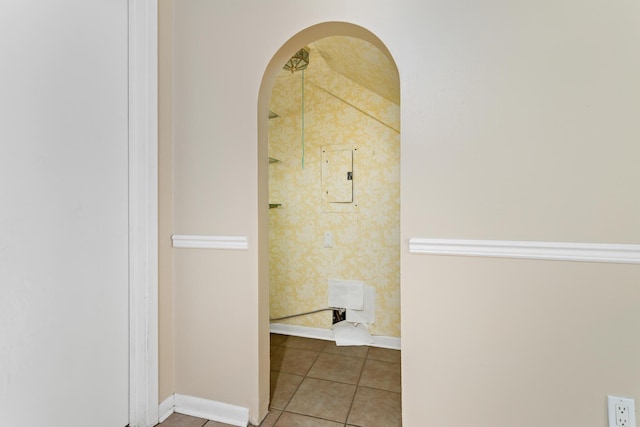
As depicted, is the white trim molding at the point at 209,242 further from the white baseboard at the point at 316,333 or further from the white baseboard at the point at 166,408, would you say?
the white baseboard at the point at 316,333

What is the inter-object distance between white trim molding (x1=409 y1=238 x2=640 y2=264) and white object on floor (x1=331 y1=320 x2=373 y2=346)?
56.5 inches

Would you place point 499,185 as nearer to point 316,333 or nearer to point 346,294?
point 346,294

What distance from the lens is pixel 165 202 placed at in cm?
150

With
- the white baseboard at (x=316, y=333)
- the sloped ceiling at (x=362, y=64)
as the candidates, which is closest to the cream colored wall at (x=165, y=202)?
the sloped ceiling at (x=362, y=64)

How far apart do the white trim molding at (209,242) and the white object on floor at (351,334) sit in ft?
4.58

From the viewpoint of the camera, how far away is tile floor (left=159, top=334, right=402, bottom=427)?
57.9 inches

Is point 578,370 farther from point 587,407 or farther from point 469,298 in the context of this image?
point 469,298

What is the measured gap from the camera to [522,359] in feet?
3.61

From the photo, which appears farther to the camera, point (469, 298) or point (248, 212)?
point (248, 212)

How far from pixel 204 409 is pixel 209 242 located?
0.86m

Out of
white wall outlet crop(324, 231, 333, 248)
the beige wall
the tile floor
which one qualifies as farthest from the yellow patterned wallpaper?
the beige wall
